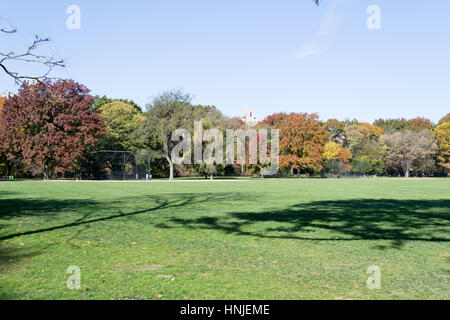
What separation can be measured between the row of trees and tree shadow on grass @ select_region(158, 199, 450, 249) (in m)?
6.41

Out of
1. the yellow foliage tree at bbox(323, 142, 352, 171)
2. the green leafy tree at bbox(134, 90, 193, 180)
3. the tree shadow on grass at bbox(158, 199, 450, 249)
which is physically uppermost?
the green leafy tree at bbox(134, 90, 193, 180)

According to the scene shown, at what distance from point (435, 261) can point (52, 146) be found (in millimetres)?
46809

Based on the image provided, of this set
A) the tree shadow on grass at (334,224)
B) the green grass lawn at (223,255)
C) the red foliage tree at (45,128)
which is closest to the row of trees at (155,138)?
the red foliage tree at (45,128)

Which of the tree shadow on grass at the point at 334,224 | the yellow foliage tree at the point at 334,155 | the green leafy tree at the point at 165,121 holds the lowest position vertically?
the tree shadow on grass at the point at 334,224

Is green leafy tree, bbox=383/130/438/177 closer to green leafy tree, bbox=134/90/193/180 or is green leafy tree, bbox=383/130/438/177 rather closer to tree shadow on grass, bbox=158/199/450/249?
green leafy tree, bbox=134/90/193/180

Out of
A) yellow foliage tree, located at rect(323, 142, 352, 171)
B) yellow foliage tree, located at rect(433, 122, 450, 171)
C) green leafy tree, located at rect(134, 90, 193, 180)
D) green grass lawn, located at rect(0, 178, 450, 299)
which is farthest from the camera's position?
yellow foliage tree, located at rect(433, 122, 450, 171)

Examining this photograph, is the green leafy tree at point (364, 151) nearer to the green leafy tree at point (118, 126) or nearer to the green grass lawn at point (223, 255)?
the green leafy tree at point (118, 126)

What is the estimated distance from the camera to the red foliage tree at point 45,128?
45.1m

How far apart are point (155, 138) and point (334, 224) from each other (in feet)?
157

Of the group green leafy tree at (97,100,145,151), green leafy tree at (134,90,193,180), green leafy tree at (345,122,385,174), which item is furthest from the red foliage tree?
green leafy tree at (345,122,385,174)

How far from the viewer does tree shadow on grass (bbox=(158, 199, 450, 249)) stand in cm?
973

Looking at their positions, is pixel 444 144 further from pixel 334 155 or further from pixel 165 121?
pixel 165 121
